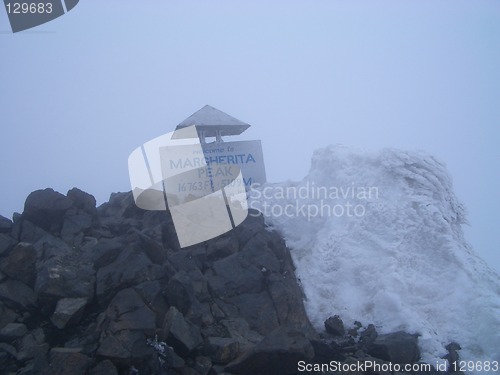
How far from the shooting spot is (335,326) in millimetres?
7875

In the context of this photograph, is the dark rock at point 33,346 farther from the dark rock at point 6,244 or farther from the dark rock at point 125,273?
the dark rock at point 6,244

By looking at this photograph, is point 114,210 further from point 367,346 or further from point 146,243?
point 367,346

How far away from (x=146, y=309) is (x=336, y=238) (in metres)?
6.05

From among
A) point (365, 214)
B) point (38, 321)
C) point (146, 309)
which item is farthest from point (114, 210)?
point (365, 214)

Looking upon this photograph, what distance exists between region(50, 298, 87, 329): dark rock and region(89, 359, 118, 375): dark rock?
158cm

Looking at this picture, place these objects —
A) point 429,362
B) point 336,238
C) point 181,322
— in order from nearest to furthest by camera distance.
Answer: point 181,322
point 429,362
point 336,238

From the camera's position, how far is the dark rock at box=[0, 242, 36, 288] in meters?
7.38

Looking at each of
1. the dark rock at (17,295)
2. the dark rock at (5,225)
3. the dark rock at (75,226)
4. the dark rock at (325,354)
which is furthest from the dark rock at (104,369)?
the dark rock at (5,225)

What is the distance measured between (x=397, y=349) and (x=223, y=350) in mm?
3597

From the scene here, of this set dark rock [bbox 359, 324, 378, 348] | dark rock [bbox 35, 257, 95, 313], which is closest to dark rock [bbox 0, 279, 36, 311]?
dark rock [bbox 35, 257, 95, 313]

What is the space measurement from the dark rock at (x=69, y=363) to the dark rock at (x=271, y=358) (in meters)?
2.38

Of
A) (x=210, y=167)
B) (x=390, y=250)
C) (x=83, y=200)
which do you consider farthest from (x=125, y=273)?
(x=210, y=167)

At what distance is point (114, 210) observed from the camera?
38.0 ft

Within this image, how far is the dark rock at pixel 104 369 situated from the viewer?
5.31 metres
